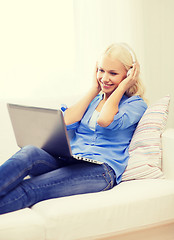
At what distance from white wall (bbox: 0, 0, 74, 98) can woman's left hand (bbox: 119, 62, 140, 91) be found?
0.84m

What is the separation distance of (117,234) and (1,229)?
0.49m

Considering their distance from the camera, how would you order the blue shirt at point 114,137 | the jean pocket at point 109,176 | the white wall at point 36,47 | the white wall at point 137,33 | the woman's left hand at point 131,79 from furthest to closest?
the white wall at point 137,33, the white wall at point 36,47, the woman's left hand at point 131,79, the blue shirt at point 114,137, the jean pocket at point 109,176

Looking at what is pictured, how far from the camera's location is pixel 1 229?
143 cm

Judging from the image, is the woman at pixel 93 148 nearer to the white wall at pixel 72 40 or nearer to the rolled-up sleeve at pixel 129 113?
the rolled-up sleeve at pixel 129 113

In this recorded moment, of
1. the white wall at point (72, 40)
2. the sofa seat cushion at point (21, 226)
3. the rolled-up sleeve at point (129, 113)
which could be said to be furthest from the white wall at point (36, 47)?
the sofa seat cushion at point (21, 226)

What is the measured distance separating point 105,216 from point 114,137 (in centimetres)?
48

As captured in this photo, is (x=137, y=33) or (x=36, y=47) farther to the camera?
(x=137, y=33)

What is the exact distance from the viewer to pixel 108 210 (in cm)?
163

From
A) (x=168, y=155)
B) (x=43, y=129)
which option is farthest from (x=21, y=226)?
(x=168, y=155)

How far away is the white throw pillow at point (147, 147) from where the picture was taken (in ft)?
6.36

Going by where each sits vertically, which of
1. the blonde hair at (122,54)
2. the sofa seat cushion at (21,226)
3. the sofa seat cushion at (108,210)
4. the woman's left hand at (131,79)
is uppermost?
the blonde hair at (122,54)

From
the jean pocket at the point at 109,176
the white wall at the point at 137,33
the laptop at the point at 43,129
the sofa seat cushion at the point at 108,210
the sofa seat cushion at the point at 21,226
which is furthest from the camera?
the white wall at the point at 137,33

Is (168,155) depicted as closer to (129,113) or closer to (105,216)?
(129,113)

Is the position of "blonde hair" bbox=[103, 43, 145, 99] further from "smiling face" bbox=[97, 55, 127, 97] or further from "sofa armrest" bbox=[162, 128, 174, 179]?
"sofa armrest" bbox=[162, 128, 174, 179]
